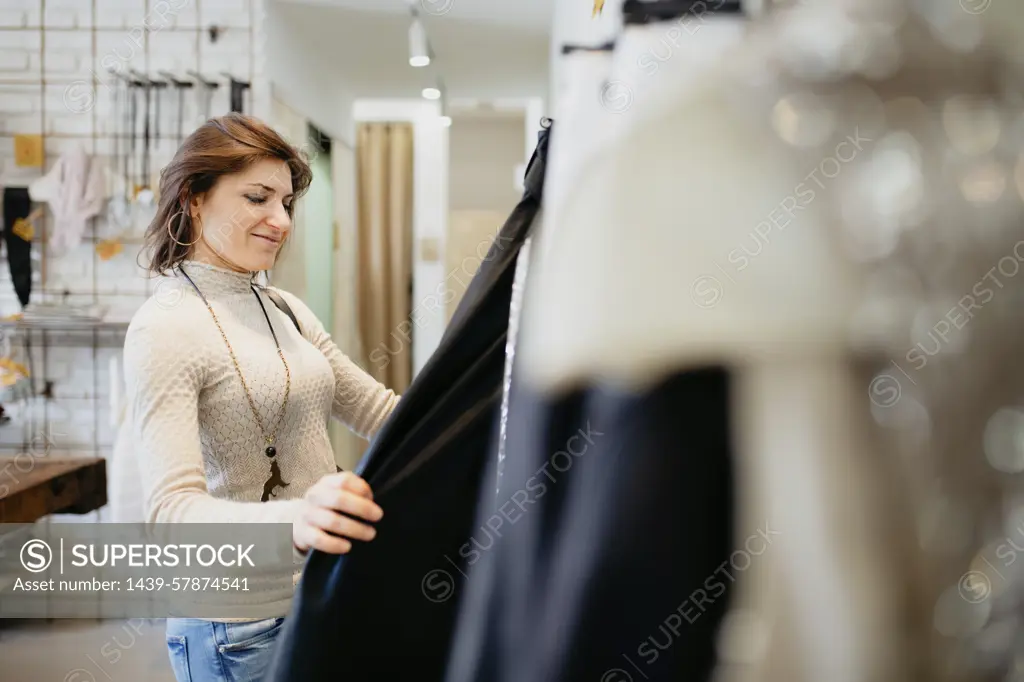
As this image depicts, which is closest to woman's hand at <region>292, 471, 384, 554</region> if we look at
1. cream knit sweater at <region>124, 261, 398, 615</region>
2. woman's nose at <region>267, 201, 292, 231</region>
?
cream knit sweater at <region>124, 261, 398, 615</region>

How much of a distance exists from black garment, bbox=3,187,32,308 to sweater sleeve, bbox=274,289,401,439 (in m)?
2.19

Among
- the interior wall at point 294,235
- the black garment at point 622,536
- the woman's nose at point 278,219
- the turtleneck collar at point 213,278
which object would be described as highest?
the interior wall at point 294,235

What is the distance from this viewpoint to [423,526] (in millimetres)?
473

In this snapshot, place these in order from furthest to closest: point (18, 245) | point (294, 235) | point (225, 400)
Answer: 1. point (18, 245)
2. point (294, 235)
3. point (225, 400)

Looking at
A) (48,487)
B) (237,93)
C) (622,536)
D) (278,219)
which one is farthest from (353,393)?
(237,93)

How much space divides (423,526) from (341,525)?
0.07 metres

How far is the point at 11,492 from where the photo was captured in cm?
167

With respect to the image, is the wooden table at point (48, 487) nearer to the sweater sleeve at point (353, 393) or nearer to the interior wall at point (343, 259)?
the sweater sleeve at point (353, 393)

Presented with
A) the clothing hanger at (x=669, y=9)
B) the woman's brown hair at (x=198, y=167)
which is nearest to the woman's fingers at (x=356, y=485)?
the clothing hanger at (x=669, y=9)

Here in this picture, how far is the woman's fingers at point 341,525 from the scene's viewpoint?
1.61ft

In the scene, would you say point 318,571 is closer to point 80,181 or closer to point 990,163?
point 990,163

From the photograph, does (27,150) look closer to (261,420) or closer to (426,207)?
(426,207)

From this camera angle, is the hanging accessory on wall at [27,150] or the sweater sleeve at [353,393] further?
the hanging accessory on wall at [27,150]

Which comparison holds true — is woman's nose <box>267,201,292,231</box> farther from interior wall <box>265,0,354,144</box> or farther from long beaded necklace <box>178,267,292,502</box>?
interior wall <box>265,0,354,144</box>
